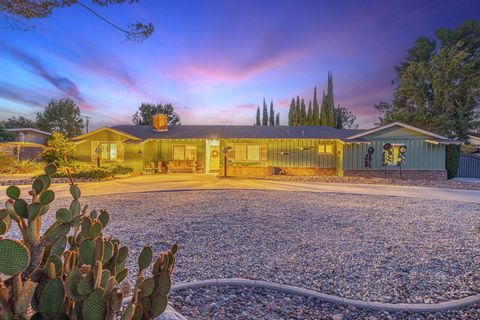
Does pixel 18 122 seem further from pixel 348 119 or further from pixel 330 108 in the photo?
pixel 348 119

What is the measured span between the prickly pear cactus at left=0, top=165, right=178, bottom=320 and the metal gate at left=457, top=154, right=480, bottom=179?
72.0 feet

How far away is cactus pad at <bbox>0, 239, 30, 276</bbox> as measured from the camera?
3.44 feet

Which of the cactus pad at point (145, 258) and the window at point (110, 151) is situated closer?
the cactus pad at point (145, 258)

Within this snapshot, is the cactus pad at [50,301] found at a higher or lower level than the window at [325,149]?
lower

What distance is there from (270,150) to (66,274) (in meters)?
17.2

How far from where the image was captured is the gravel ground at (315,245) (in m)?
2.97

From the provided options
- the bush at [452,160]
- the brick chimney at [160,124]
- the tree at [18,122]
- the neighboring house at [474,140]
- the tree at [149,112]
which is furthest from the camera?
the tree at [18,122]

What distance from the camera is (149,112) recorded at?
4672 cm

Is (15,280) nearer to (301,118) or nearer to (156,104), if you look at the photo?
(301,118)

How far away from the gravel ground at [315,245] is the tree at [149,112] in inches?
1597

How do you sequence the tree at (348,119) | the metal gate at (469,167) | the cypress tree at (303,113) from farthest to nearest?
the tree at (348,119) → the cypress tree at (303,113) → the metal gate at (469,167)

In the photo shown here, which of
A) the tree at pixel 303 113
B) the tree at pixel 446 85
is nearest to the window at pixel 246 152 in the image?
the tree at pixel 303 113

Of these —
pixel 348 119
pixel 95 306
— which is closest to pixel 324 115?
pixel 348 119

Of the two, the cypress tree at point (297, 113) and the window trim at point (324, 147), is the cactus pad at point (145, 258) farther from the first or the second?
the cypress tree at point (297, 113)
